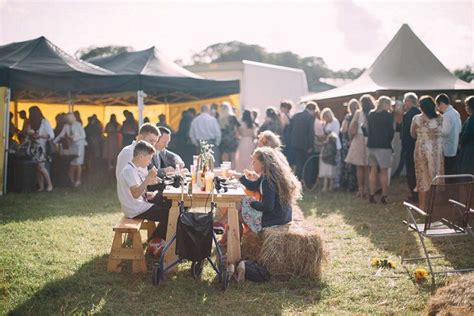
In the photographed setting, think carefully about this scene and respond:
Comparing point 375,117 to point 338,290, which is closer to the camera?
point 338,290

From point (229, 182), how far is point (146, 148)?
40.7 inches

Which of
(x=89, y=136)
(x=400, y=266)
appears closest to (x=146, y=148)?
(x=400, y=266)

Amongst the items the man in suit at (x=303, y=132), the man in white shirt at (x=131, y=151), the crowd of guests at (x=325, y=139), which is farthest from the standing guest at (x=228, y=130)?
the man in white shirt at (x=131, y=151)

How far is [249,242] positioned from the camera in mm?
4957

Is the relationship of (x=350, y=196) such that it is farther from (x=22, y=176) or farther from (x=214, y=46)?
(x=214, y=46)

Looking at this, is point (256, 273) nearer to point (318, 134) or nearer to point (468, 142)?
point (468, 142)

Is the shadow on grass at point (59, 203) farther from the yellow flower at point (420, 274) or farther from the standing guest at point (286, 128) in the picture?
the yellow flower at point (420, 274)

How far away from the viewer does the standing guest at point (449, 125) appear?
22.7 feet

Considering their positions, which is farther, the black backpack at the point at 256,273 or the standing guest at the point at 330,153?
the standing guest at the point at 330,153

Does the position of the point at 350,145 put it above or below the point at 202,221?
above

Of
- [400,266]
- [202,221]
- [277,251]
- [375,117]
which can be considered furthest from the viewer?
[375,117]

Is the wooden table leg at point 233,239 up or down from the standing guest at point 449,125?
down

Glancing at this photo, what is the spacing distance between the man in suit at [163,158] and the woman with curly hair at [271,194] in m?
1.33

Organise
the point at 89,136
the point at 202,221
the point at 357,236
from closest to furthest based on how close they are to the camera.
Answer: the point at 202,221, the point at 357,236, the point at 89,136
